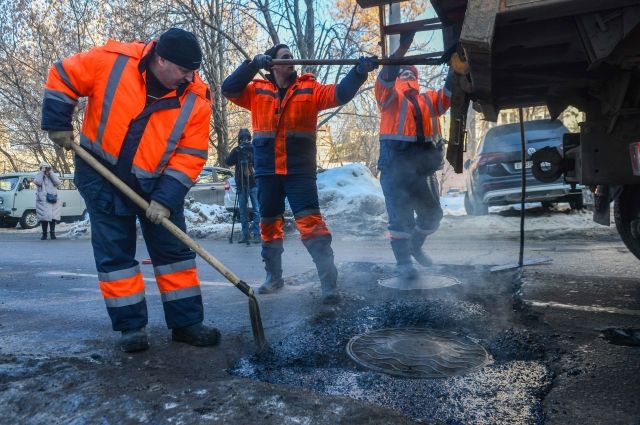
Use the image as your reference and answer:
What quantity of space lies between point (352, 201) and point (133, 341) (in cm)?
812

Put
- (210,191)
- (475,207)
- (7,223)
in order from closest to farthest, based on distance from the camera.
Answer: (475,207) < (210,191) < (7,223)

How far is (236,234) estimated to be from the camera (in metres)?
9.60

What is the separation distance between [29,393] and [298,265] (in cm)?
365

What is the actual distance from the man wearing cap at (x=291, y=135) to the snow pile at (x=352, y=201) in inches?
195

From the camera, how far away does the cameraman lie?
8.29m

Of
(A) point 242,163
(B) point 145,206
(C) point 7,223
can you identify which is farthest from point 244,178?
(C) point 7,223

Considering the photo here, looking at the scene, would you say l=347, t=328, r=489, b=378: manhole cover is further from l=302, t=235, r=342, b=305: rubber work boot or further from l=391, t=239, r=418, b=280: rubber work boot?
l=391, t=239, r=418, b=280: rubber work boot

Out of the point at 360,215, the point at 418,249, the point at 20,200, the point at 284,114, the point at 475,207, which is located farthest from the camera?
the point at 20,200

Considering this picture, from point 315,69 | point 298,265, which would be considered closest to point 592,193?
point 298,265

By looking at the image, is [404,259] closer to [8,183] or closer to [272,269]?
[272,269]

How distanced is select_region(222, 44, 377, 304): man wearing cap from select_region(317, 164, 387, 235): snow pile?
4950 millimetres

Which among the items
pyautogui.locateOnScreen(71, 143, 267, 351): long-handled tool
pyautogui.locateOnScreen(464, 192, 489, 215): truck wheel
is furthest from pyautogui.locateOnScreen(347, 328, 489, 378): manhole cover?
pyautogui.locateOnScreen(464, 192, 489, 215): truck wheel

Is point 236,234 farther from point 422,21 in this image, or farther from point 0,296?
point 422,21

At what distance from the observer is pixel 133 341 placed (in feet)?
8.66
